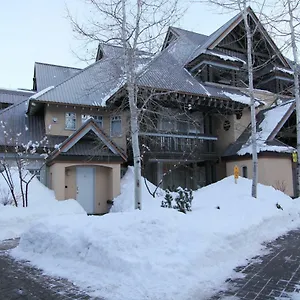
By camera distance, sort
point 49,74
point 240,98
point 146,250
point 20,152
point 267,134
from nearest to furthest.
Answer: point 146,250
point 20,152
point 267,134
point 240,98
point 49,74

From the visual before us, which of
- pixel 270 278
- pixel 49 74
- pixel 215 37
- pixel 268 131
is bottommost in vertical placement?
pixel 270 278

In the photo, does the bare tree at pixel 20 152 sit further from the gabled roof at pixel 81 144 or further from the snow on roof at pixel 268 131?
the snow on roof at pixel 268 131

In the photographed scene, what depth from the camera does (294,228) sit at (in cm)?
1130

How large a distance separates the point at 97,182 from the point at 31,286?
37.2 feet

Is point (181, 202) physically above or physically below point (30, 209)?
above

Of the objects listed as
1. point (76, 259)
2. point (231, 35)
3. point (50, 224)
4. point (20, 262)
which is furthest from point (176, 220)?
point (231, 35)

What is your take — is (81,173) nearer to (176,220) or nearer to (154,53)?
(154,53)

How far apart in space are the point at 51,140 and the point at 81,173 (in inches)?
95.2

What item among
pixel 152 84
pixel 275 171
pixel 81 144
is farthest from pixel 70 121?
pixel 275 171

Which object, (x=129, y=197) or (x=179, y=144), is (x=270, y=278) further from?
(x=179, y=144)

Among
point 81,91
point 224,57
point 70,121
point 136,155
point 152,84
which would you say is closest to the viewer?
point 136,155

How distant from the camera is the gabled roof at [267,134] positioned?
731 inches

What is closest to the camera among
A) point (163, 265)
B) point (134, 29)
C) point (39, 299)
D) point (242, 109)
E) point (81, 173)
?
point (39, 299)

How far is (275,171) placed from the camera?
18.7 m
